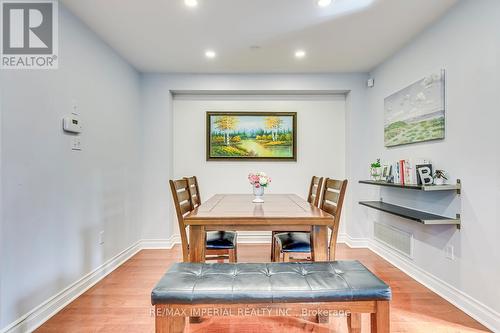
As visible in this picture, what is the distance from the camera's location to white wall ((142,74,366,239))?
3.74 m

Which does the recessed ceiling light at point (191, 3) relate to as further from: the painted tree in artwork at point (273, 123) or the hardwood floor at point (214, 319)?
the hardwood floor at point (214, 319)

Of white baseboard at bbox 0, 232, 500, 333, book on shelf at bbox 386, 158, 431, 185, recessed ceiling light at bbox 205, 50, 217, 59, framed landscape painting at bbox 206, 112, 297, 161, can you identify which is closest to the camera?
white baseboard at bbox 0, 232, 500, 333

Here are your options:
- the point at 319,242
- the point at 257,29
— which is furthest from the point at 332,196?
the point at 257,29

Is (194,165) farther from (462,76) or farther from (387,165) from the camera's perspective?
(462,76)

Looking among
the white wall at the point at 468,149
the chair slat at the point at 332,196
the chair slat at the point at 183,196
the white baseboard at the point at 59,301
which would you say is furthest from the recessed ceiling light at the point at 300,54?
the white baseboard at the point at 59,301

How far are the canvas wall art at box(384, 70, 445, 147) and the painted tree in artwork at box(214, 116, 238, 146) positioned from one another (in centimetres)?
198

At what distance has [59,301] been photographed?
2113 millimetres

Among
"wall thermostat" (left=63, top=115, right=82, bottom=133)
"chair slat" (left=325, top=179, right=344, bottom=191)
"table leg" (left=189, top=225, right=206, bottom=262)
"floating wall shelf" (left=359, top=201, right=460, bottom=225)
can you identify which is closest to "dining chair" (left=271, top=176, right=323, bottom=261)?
"chair slat" (left=325, top=179, right=344, bottom=191)

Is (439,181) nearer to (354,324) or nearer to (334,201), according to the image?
(334,201)

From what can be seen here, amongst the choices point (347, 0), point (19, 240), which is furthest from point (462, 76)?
point (19, 240)

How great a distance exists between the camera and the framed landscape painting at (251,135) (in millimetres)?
3902

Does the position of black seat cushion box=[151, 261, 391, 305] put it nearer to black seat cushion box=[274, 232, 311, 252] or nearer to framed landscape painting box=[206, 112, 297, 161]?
black seat cushion box=[274, 232, 311, 252]

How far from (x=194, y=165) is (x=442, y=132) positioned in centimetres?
297

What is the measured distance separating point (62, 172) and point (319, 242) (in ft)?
6.74
